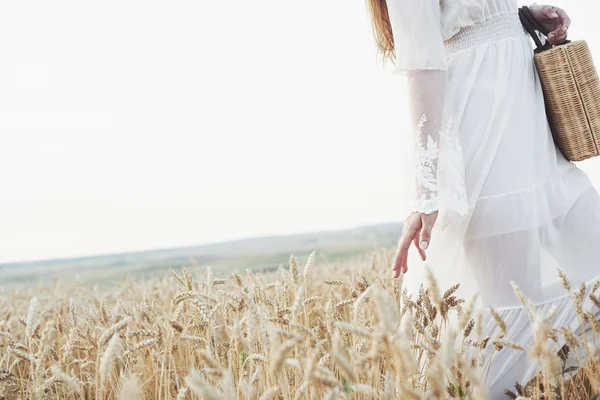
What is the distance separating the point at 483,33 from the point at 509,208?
0.62m

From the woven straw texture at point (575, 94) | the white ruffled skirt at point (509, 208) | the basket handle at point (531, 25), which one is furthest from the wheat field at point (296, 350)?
the basket handle at point (531, 25)

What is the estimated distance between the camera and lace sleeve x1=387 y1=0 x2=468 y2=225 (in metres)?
1.75

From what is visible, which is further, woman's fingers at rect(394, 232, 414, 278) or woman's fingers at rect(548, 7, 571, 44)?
woman's fingers at rect(548, 7, 571, 44)

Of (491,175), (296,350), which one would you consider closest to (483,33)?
(491,175)

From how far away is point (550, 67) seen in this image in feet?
6.29

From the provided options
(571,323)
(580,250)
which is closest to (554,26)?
(580,250)

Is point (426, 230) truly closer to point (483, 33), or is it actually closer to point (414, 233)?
point (414, 233)

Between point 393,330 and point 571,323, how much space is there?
1.07 meters

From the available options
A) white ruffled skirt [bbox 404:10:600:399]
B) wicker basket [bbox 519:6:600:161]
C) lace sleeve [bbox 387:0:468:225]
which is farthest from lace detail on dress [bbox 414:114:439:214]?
wicker basket [bbox 519:6:600:161]

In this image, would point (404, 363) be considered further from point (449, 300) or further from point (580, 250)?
point (580, 250)

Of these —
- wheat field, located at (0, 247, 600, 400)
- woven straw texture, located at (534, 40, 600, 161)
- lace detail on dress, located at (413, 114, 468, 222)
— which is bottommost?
wheat field, located at (0, 247, 600, 400)

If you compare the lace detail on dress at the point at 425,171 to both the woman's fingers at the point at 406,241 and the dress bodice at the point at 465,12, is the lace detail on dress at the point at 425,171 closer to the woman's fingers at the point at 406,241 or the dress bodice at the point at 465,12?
the woman's fingers at the point at 406,241

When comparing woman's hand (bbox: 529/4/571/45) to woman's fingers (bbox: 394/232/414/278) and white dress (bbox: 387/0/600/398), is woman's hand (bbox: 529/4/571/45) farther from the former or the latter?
woman's fingers (bbox: 394/232/414/278)

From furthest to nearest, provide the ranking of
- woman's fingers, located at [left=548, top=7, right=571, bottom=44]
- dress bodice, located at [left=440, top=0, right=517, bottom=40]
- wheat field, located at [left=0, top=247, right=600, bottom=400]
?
woman's fingers, located at [left=548, top=7, right=571, bottom=44] → dress bodice, located at [left=440, top=0, right=517, bottom=40] → wheat field, located at [left=0, top=247, right=600, bottom=400]
